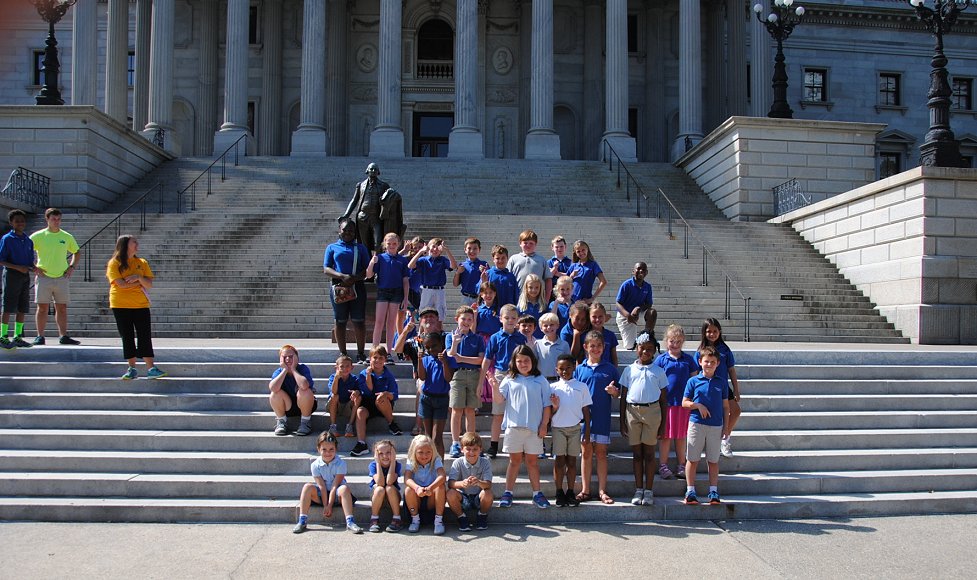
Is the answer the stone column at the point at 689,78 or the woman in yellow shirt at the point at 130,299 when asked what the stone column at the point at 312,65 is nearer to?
the stone column at the point at 689,78

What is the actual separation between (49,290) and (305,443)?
5.83 metres

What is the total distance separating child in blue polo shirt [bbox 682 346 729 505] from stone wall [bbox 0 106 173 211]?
71.7 ft

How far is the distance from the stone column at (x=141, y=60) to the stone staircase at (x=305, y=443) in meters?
29.2

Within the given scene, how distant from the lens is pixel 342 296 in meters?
10.2

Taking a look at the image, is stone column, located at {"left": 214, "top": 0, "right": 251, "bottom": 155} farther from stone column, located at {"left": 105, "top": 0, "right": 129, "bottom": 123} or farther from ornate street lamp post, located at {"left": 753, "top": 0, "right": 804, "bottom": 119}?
ornate street lamp post, located at {"left": 753, "top": 0, "right": 804, "bottom": 119}

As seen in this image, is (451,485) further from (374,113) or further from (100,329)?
(374,113)

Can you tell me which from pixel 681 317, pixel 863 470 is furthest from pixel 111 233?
pixel 863 470

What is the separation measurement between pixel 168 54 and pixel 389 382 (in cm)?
3006

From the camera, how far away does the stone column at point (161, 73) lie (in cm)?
3356

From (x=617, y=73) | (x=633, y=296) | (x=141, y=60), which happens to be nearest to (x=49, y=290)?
(x=633, y=296)

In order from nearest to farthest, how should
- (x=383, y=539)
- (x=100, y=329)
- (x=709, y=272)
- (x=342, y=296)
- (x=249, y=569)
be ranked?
(x=249, y=569)
(x=383, y=539)
(x=342, y=296)
(x=100, y=329)
(x=709, y=272)

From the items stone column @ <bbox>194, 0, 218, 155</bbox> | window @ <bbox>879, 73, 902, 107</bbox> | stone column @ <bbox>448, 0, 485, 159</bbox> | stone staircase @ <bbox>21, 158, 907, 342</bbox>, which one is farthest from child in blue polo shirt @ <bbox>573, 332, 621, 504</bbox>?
window @ <bbox>879, 73, 902, 107</bbox>

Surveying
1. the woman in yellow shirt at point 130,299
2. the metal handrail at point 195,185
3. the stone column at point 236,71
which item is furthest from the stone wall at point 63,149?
the woman in yellow shirt at point 130,299

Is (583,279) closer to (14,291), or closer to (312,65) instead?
(14,291)
